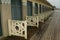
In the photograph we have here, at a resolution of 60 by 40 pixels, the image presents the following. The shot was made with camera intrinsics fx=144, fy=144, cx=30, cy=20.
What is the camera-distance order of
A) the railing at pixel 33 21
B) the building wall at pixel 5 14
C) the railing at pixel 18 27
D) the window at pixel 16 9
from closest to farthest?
the building wall at pixel 5 14 → the railing at pixel 18 27 → the window at pixel 16 9 → the railing at pixel 33 21

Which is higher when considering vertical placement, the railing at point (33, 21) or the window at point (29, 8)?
the window at point (29, 8)

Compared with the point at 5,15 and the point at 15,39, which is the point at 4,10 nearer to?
the point at 5,15

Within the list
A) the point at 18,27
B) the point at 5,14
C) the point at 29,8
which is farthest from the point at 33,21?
the point at 5,14

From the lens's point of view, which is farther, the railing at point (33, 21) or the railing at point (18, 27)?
the railing at point (33, 21)

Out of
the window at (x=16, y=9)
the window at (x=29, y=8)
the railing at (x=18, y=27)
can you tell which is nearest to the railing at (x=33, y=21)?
the window at (x=16, y=9)

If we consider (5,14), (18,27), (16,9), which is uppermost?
(16,9)

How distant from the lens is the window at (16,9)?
16.5ft

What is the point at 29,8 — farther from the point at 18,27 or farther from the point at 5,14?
the point at 5,14

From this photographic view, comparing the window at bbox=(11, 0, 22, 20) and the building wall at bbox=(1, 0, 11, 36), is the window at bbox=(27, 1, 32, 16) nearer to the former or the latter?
the window at bbox=(11, 0, 22, 20)

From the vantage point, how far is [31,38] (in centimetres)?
416

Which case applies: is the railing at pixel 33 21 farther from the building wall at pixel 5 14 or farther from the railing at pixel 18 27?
the building wall at pixel 5 14

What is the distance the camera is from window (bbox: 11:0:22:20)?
5027mm

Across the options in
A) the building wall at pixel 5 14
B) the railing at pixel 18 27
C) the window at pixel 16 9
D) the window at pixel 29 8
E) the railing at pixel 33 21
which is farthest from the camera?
the window at pixel 29 8

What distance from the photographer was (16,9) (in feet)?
17.6
